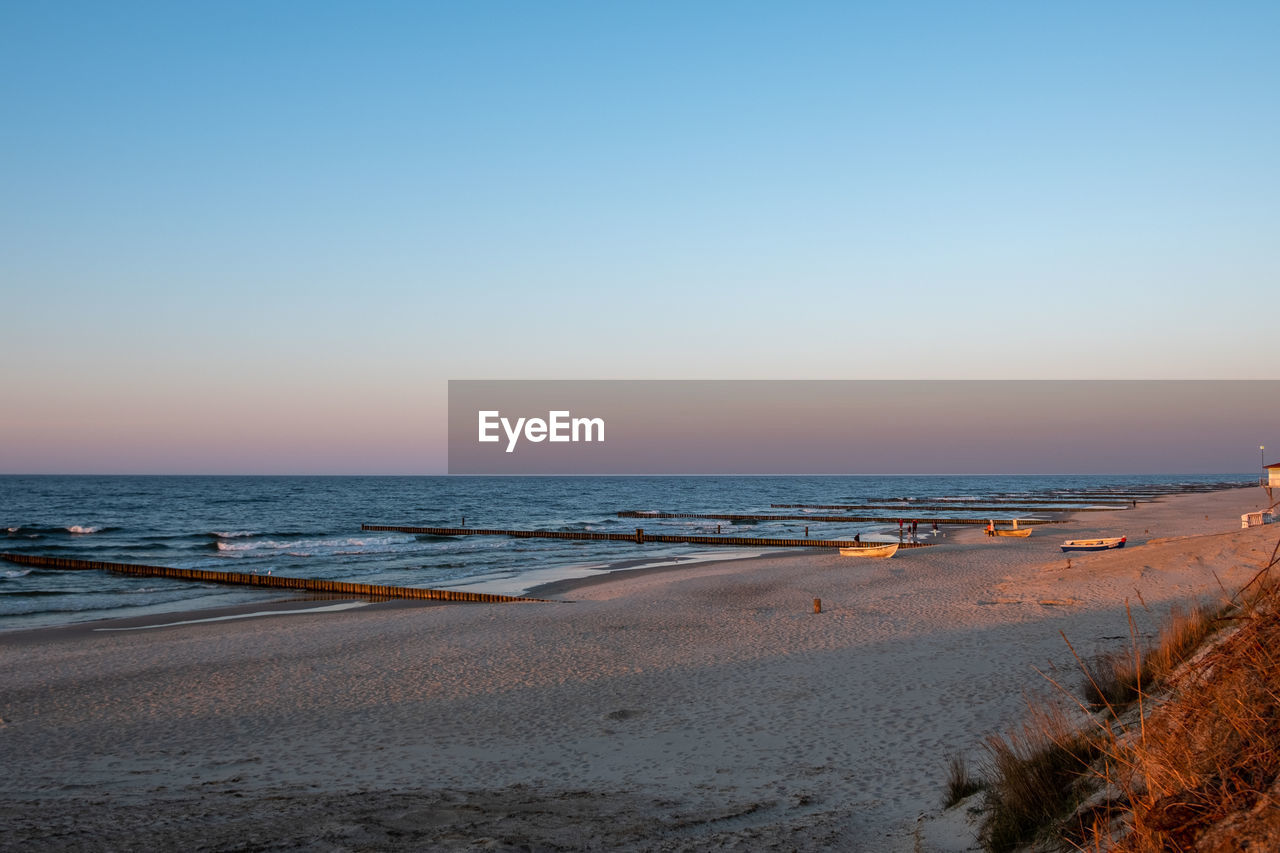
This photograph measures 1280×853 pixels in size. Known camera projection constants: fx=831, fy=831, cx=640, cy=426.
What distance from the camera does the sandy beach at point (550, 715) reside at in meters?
7.68

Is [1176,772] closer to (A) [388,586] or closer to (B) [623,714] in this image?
(B) [623,714]

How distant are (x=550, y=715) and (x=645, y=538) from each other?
38.4 meters

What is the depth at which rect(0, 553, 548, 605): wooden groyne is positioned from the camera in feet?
86.2

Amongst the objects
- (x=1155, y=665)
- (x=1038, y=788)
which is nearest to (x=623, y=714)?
(x=1155, y=665)

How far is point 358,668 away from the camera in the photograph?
16172 millimetres

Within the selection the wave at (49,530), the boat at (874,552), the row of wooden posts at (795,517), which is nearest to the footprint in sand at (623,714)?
the boat at (874,552)

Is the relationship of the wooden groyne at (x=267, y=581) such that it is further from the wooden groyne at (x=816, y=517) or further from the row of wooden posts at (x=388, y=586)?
the wooden groyne at (x=816, y=517)

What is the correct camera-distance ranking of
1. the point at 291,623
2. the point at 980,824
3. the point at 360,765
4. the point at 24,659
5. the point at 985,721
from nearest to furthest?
the point at 980,824 < the point at 360,765 < the point at 985,721 < the point at 24,659 < the point at 291,623

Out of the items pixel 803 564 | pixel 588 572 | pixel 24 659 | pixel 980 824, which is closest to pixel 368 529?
pixel 588 572

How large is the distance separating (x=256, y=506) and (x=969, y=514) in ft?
241

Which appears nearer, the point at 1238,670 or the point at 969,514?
the point at 1238,670

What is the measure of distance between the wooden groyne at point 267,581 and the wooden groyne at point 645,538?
21.8 m

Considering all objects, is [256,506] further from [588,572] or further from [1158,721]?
[1158,721]

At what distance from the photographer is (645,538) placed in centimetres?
5075
